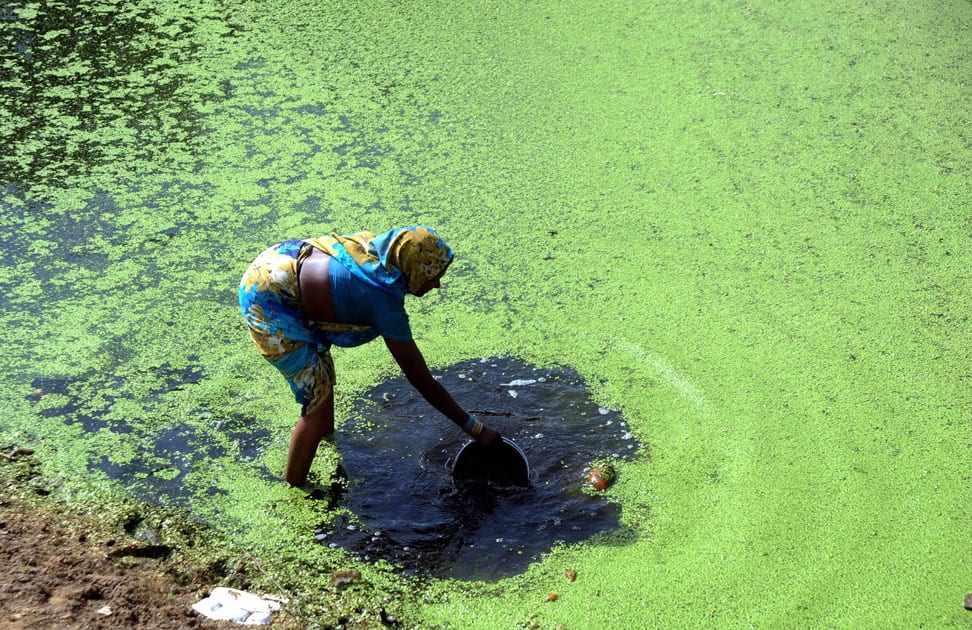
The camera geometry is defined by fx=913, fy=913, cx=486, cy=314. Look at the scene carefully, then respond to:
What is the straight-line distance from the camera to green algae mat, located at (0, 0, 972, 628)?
8.04ft

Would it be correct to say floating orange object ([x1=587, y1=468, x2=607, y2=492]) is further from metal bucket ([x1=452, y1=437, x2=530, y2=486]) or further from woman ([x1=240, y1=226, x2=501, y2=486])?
woman ([x1=240, y1=226, x2=501, y2=486])

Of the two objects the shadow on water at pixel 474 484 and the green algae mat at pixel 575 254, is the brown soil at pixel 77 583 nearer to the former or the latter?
the green algae mat at pixel 575 254

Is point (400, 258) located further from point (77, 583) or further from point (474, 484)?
point (77, 583)

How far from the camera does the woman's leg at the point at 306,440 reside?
2453mm

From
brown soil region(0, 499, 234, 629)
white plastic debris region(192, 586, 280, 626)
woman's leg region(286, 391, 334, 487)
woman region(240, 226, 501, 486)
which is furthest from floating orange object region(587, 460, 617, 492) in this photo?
brown soil region(0, 499, 234, 629)

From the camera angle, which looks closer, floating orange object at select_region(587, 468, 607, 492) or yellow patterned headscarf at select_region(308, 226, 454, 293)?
yellow patterned headscarf at select_region(308, 226, 454, 293)

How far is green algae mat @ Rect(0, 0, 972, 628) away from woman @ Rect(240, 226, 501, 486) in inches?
15.2

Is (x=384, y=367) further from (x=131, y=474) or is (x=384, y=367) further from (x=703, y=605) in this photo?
(x=703, y=605)

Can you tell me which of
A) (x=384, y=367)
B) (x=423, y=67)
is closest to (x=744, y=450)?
(x=384, y=367)

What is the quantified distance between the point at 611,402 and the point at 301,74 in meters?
2.63

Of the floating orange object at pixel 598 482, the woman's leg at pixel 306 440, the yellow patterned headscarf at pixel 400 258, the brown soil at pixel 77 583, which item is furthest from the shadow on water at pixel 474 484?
the yellow patterned headscarf at pixel 400 258

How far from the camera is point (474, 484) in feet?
8.63

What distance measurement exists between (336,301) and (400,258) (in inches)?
8.4

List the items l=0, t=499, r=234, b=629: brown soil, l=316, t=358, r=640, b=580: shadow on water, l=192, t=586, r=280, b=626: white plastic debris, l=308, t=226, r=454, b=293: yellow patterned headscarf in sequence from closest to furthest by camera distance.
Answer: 1. l=0, t=499, r=234, b=629: brown soil
2. l=192, t=586, r=280, b=626: white plastic debris
3. l=308, t=226, r=454, b=293: yellow patterned headscarf
4. l=316, t=358, r=640, b=580: shadow on water
